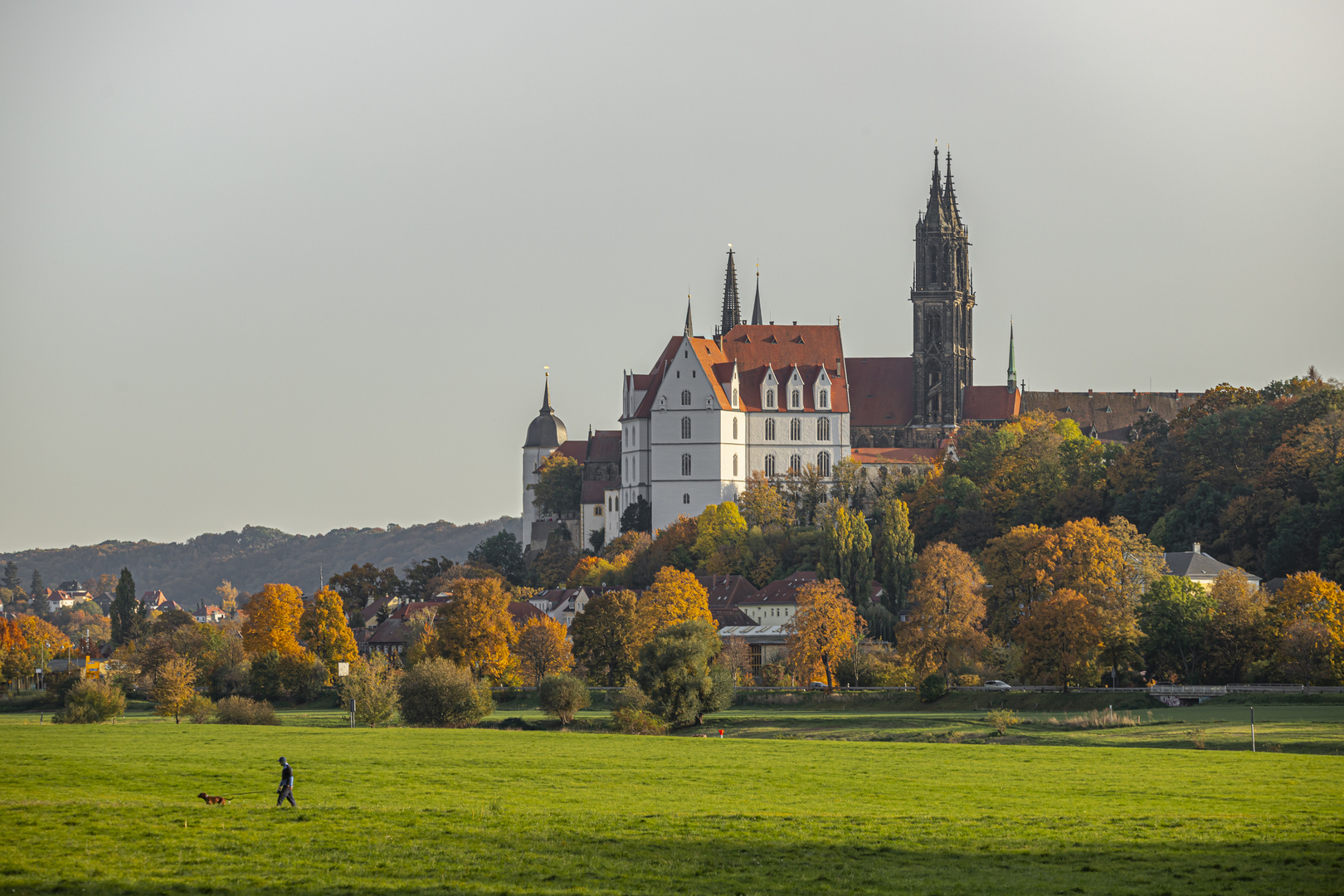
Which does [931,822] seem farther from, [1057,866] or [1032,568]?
[1032,568]

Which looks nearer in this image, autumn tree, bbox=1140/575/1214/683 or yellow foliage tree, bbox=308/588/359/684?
autumn tree, bbox=1140/575/1214/683

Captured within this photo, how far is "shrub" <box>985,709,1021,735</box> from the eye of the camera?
56031mm

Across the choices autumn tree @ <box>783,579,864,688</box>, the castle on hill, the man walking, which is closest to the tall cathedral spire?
the castle on hill

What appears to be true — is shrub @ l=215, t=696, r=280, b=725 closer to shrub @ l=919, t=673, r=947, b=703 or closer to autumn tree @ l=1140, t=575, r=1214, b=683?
shrub @ l=919, t=673, r=947, b=703

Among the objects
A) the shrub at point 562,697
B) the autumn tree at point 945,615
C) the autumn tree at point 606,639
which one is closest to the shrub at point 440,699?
the shrub at point 562,697

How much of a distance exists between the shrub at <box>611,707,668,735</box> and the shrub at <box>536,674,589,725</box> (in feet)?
14.6

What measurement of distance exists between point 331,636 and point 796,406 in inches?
1888

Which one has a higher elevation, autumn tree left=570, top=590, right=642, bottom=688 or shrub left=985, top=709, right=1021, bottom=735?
autumn tree left=570, top=590, right=642, bottom=688

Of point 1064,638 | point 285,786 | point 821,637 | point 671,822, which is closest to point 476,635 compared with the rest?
point 821,637

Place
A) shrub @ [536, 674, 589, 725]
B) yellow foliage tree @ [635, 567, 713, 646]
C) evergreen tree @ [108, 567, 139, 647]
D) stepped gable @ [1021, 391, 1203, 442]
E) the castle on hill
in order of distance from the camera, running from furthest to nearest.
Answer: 1. stepped gable @ [1021, 391, 1203, 442]
2. evergreen tree @ [108, 567, 139, 647]
3. the castle on hill
4. yellow foliage tree @ [635, 567, 713, 646]
5. shrub @ [536, 674, 589, 725]

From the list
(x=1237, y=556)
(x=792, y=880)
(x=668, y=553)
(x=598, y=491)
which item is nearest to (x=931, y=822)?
(x=792, y=880)

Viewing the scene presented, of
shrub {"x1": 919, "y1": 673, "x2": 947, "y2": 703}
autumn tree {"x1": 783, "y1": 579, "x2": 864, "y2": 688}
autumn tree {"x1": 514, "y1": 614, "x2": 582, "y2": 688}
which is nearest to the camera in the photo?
shrub {"x1": 919, "y1": 673, "x2": 947, "y2": 703}

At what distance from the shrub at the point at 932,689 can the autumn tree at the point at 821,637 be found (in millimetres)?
7653

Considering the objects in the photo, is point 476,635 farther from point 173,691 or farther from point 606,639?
point 173,691
